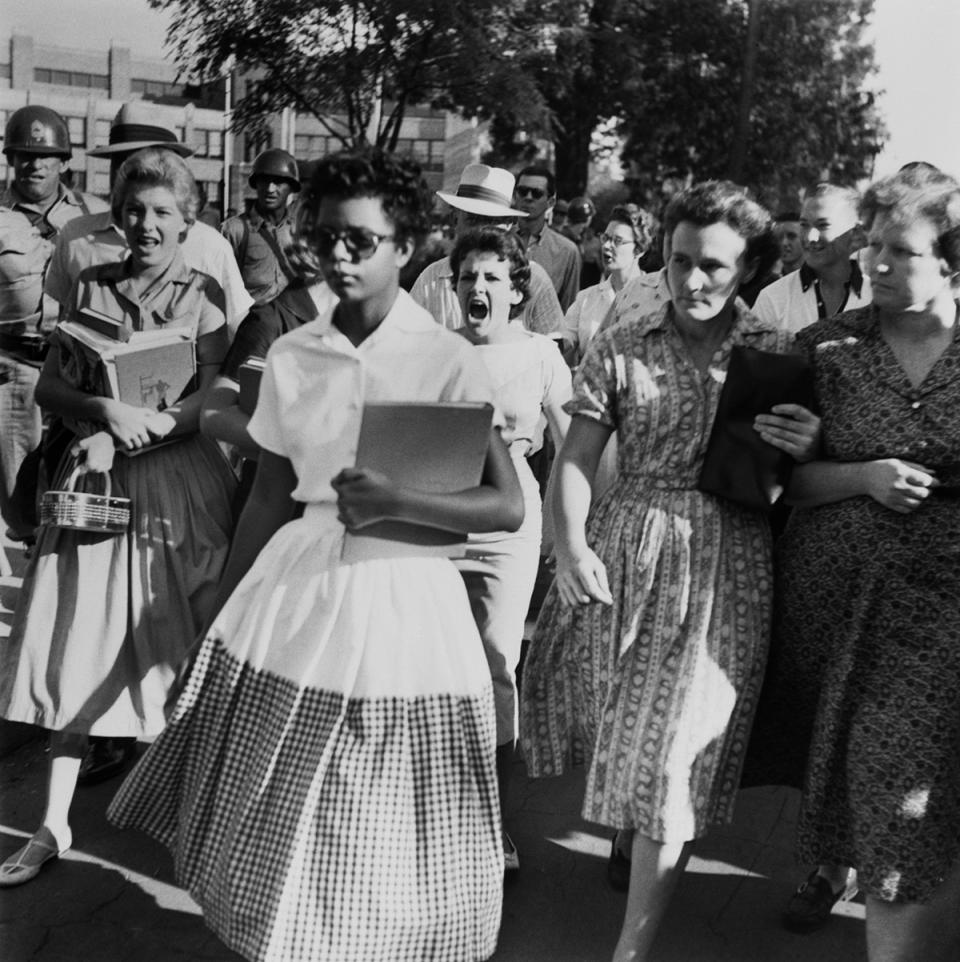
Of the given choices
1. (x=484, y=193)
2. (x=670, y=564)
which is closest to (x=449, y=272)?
(x=484, y=193)

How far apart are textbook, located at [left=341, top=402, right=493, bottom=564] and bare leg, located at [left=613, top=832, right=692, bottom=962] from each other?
0.94m

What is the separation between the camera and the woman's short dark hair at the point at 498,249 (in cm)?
441

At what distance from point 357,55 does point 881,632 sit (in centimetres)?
913

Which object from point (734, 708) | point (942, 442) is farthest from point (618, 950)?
point (942, 442)

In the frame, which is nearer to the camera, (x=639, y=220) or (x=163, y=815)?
(x=163, y=815)

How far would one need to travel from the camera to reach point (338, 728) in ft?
9.64

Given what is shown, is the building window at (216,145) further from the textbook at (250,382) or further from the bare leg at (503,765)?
the bare leg at (503,765)

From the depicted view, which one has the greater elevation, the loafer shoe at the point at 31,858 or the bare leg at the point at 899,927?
the bare leg at the point at 899,927

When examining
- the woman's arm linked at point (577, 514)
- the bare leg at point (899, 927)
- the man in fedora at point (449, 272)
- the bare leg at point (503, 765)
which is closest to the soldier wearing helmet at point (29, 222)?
the man in fedora at point (449, 272)

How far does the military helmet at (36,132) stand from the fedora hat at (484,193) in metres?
1.82

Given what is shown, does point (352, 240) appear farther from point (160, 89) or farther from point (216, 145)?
point (216, 145)

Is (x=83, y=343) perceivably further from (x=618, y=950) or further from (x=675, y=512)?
(x=618, y=950)

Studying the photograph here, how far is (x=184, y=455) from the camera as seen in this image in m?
4.27

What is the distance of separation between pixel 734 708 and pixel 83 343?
2.09m
